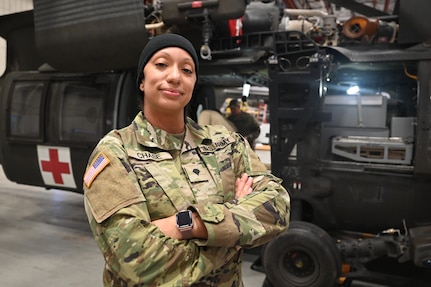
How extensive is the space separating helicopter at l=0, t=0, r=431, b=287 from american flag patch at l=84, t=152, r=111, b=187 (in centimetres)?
193

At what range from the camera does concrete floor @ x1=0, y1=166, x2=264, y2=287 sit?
321 cm

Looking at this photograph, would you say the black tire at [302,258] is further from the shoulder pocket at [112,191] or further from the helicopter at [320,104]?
the shoulder pocket at [112,191]

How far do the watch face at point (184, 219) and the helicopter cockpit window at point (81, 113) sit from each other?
9.14 ft

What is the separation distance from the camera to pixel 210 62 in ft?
11.0

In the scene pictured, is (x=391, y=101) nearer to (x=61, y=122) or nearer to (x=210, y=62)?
(x=210, y=62)

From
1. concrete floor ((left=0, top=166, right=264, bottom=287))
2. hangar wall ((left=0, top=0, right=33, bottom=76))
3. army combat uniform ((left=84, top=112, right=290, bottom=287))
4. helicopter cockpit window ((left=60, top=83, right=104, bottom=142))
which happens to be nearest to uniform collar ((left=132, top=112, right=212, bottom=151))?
army combat uniform ((left=84, top=112, right=290, bottom=287))

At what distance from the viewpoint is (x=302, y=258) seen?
2.89 meters

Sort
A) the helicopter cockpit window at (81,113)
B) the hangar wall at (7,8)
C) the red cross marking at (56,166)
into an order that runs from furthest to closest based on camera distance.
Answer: the hangar wall at (7,8), the red cross marking at (56,166), the helicopter cockpit window at (81,113)

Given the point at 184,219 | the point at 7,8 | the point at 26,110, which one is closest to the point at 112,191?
the point at 184,219

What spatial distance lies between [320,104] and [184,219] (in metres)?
2.03

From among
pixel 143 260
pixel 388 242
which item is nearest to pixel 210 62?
pixel 388 242

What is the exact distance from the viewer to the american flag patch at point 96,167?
1208 mm

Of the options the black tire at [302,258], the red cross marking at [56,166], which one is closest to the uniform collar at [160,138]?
the black tire at [302,258]

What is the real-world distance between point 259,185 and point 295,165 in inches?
66.7
